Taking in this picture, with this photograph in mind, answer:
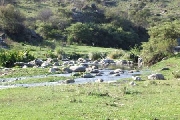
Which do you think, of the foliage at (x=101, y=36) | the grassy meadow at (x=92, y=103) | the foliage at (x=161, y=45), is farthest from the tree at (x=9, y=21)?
the grassy meadow at (x=92, y=103)

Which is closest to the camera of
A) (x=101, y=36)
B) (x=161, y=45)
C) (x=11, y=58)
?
(x=11, y=58)

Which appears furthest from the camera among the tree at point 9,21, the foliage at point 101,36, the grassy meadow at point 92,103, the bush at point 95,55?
the foliage at point 101,36

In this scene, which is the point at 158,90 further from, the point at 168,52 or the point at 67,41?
the point at 67,41

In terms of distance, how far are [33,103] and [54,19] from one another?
89.6 meters

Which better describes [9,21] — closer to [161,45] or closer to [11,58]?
[11,58]

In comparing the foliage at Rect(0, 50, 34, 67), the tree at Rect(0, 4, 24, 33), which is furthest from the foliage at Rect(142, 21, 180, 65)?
the tree at Rect(0, 4, 24, 33)

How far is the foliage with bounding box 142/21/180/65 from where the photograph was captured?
63781 millimetres

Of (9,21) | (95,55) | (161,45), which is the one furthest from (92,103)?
(9,21)

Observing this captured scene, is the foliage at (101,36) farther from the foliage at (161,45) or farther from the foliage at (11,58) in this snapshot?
the foliage at (11,58)

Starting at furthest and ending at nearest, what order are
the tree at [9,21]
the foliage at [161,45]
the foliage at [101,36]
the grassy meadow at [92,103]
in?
the foliage at [101,36] → the tree at [9,21] → the foliage at [161,45] → the grassy meadow at [92,103]

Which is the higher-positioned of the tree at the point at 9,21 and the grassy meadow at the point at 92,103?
the tree at the point at 9,21

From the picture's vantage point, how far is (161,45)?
63406 millimetres

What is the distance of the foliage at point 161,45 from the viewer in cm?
6378

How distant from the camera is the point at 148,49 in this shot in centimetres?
6538
